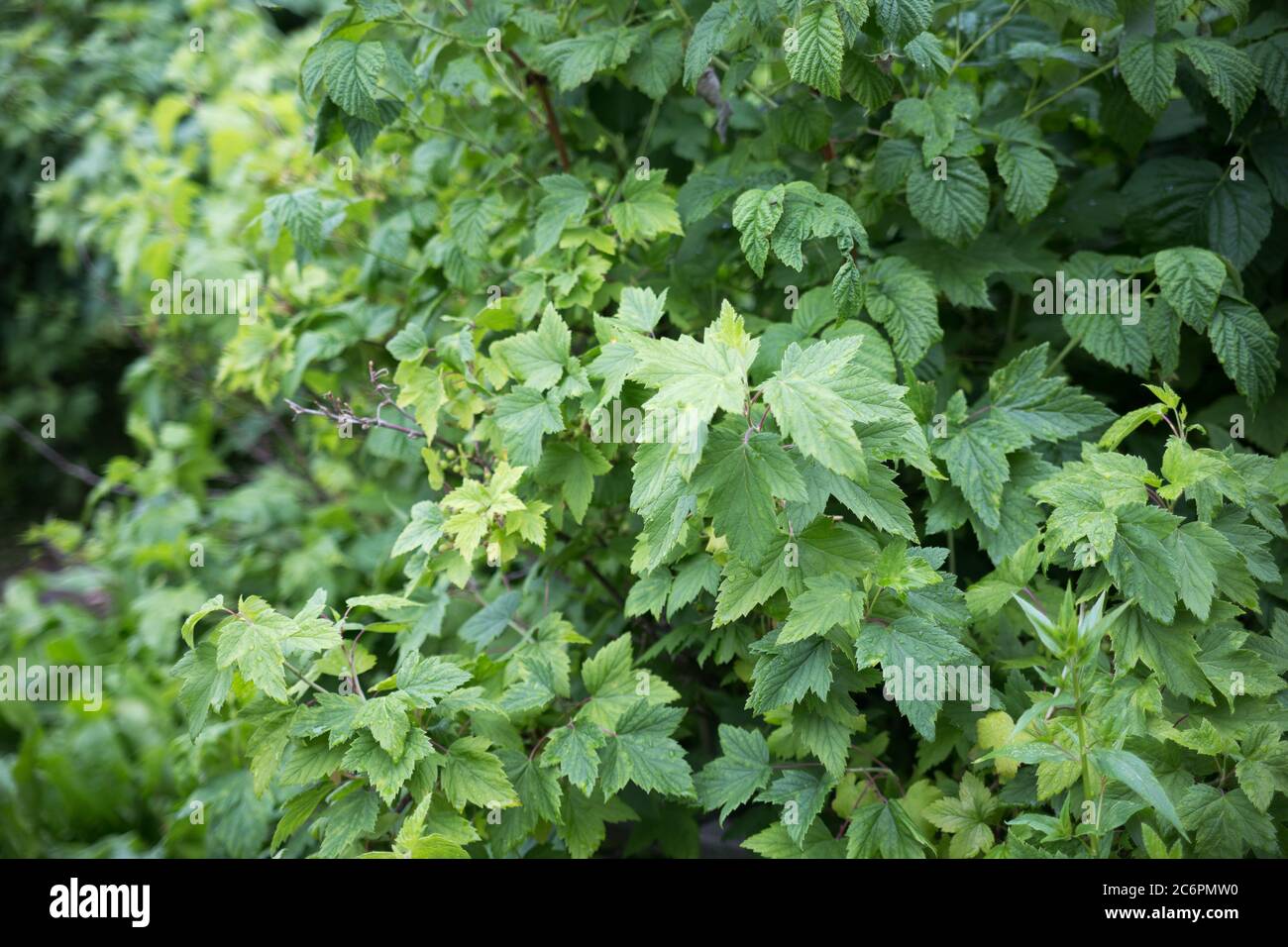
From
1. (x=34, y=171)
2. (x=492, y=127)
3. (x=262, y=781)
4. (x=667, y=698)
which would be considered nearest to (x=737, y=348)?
(x=667, y=698)

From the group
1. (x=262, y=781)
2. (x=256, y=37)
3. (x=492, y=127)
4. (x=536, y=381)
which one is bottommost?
(x=262, y=781)

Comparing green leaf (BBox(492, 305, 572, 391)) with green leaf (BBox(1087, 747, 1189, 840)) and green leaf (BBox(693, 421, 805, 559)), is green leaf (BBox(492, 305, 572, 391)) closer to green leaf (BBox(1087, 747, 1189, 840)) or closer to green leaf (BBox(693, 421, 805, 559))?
green leaf (BBox(693, 421, 805, 559))

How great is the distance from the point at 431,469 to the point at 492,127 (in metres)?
1.02

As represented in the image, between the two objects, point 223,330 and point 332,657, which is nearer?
point 332,657

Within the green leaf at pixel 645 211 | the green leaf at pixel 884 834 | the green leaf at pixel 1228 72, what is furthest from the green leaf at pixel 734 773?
the green leaf at pixel 1228 72

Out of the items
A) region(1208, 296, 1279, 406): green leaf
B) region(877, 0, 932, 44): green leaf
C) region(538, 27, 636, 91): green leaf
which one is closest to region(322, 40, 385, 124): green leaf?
region(538, 27, 636, 91): green leaf

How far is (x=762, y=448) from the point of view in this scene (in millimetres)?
1576

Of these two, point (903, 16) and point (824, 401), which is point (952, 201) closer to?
point (903, 16)

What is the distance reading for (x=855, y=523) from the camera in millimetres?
1977

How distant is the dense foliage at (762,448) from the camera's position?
1.69 meters

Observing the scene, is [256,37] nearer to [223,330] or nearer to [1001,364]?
[223,330]

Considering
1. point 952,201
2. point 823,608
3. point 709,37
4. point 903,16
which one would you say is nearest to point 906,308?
point 952,201

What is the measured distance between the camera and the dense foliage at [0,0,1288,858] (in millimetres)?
1691

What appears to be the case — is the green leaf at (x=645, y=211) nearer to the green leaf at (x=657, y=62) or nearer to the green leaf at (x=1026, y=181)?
the green leaf at (x=657, y=62)
